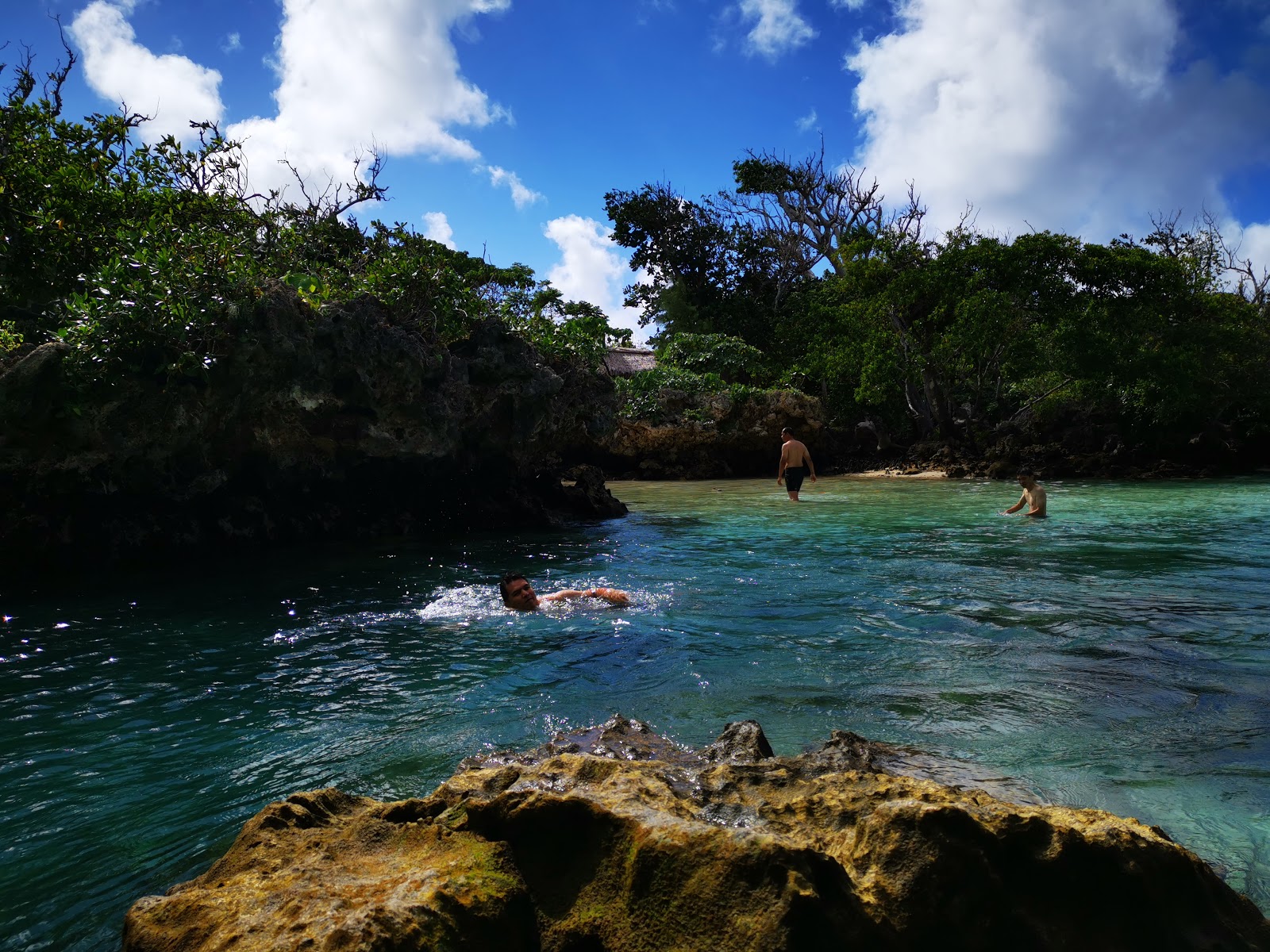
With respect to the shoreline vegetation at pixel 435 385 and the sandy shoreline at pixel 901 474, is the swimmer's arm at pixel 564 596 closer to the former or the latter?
the shoreline vegetation at pixel 435 385

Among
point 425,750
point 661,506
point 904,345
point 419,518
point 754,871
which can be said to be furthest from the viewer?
point 904,345

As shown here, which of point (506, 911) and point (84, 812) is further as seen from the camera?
point (84, 812)

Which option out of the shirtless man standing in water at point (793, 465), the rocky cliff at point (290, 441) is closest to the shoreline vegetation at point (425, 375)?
the rocky cliff at point (290, 441)

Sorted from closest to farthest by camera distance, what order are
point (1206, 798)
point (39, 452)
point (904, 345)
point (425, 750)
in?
point (1206, 798) < point (425, 750) < point (39, 452) < point (904, 345)

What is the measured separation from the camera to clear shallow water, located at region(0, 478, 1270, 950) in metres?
3.67

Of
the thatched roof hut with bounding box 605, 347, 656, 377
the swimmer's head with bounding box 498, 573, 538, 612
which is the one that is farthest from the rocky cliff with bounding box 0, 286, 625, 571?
the thatched roof hut with bounding box 605, 347, 656, 377

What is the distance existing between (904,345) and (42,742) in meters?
26.5

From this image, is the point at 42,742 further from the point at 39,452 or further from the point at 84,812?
the point at 39,452

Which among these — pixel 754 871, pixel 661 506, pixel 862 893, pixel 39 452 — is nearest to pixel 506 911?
pixel 754 871

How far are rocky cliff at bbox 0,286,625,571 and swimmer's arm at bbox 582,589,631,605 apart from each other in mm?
5741

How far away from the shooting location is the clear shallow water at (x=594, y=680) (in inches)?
144

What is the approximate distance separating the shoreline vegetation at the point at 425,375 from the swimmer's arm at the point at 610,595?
19.0 feet

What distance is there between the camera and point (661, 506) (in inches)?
754

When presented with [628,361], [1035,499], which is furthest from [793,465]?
[628,361]
